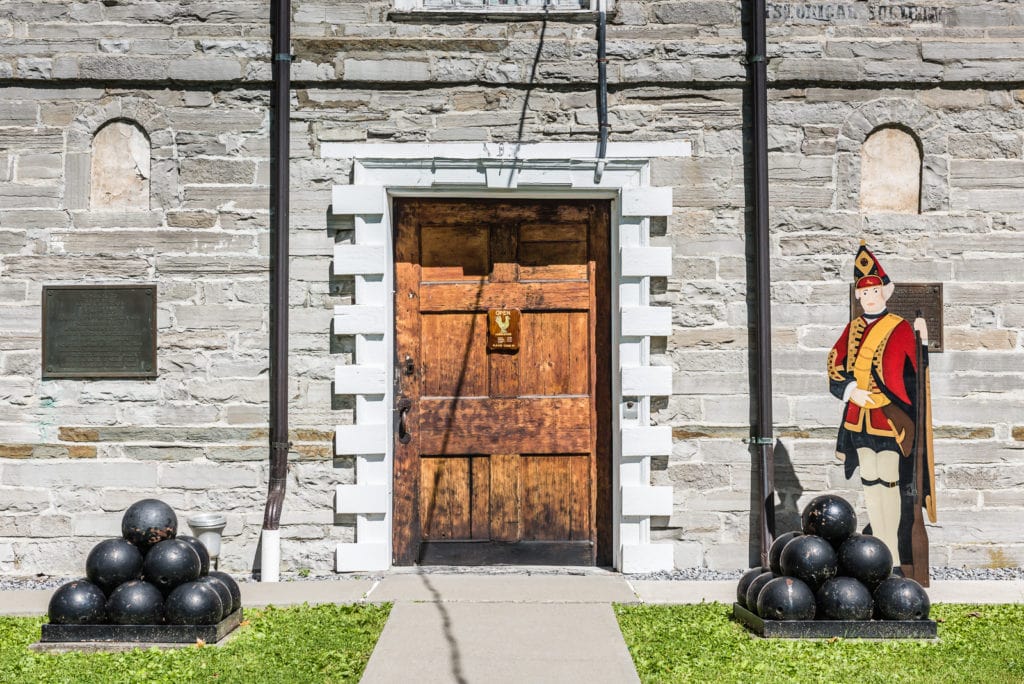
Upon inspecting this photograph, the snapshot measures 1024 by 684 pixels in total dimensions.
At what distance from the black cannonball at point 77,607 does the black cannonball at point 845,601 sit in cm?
379

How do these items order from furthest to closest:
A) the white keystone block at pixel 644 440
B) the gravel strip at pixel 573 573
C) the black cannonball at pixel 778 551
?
the white keystone block at pixel 644 440 < the gravel strip at pixel 573 573 < the black cannonball at pixel 778 551

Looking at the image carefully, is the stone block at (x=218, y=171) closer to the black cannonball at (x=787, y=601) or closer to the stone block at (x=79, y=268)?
the stone block at (x=79, y=268)

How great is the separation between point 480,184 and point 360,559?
8.81 feet

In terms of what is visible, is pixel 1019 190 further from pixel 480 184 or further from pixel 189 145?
pixel 189 145

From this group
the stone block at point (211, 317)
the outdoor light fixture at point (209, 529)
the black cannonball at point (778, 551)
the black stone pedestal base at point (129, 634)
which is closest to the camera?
the black stone pedestal base at point (129, 634)

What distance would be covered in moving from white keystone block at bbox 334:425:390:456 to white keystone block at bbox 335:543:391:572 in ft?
2.06

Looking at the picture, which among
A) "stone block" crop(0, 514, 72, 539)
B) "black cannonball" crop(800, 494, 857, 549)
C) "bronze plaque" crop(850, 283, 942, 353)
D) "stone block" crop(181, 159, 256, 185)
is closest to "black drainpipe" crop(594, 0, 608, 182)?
"bronze plaque" crop(850, 283, 942, 353)

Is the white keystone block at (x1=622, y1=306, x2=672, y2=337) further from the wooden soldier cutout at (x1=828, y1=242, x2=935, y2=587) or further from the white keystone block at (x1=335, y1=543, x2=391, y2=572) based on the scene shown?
the white keystone block at (x1=335, y1=543, x2=391, y2=572)

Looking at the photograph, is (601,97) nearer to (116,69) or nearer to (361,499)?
(361,499)

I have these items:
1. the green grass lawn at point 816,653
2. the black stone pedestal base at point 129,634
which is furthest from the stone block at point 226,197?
the green grass lawn at point 816,653

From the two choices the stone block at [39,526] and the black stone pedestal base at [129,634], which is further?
the stone block at [39,526]

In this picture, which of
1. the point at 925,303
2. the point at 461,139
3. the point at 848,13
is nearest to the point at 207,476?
the point at 461,139

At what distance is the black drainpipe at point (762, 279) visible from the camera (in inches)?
259

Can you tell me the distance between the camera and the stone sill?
6.75 m
